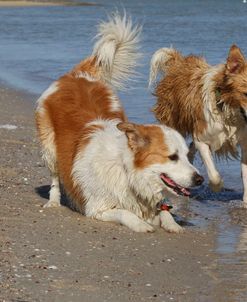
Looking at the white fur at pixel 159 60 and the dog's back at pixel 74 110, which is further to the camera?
the white fur at pixel 159 60

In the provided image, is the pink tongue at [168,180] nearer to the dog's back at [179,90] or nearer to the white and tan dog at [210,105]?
the white and tan dog at [210,105]

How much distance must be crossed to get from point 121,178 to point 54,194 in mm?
962

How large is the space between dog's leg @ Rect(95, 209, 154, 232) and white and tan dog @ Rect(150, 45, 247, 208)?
5.27 feet

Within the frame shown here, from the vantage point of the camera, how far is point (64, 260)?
5457 millimetres

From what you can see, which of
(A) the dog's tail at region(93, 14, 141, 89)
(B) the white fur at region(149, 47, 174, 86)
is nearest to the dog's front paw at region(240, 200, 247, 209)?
(A) the dog's tail at region(93, 14, 141, 89)

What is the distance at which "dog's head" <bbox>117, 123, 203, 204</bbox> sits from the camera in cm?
636

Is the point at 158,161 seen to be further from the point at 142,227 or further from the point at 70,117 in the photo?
the point at 70,117

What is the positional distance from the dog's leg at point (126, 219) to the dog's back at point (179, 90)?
69.1 inches

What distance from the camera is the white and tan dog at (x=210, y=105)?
24.9 feet

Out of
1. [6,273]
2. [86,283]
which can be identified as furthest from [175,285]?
[6,273]

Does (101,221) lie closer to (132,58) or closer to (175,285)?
(175,285)

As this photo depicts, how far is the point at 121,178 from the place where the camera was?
22.0ft

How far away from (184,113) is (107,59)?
969 mm

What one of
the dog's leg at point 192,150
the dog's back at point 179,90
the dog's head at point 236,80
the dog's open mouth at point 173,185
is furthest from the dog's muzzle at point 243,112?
the dog's open mouth at point 173,185
